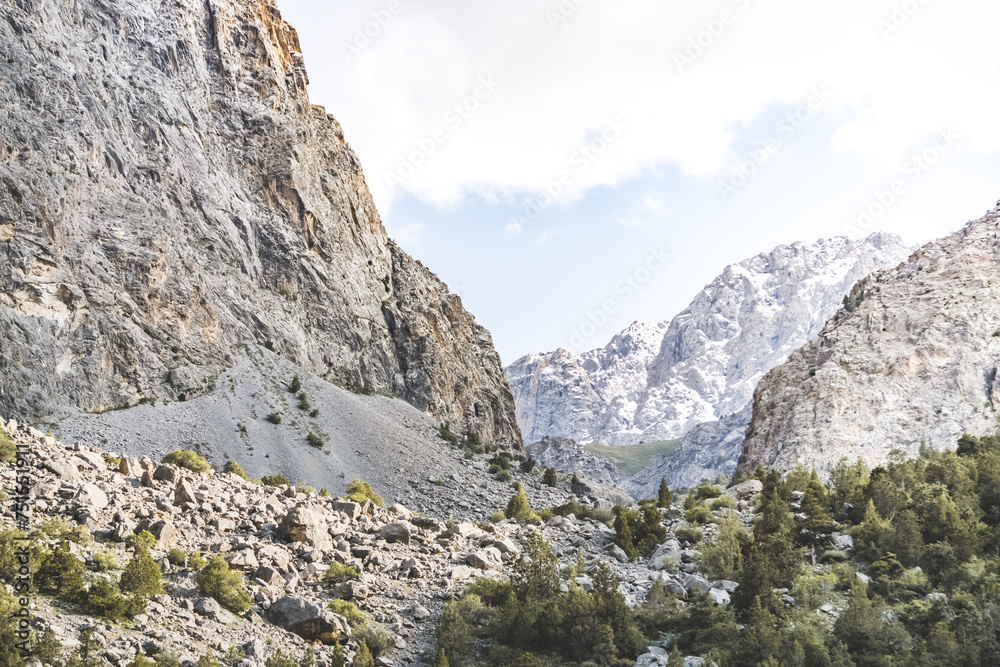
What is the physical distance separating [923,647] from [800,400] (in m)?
57.7

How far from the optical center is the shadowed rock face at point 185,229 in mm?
66125

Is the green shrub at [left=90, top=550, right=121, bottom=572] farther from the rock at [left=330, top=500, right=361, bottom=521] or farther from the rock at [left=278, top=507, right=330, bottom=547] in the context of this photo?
the rock at [left=330, top=500, right=361, bottom=521]

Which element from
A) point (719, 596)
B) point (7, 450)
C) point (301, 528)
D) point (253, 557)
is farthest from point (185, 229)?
point (719, 596)

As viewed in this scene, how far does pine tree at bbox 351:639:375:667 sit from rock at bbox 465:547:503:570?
9.89 meters

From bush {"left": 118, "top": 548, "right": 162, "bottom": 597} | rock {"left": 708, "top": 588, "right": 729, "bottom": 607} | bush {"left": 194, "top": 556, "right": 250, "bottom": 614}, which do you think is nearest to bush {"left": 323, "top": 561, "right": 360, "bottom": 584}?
bush {"left": 194, "top": 556, "right": 250, "bottom": 614}

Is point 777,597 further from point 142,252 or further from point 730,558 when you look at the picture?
point 142,252

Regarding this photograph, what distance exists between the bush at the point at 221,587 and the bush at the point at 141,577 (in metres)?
1.30

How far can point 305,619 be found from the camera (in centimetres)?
2359

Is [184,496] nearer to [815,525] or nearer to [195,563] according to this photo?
[195,563]

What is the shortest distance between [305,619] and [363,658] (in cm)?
240

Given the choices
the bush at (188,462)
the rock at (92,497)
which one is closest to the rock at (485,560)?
the bush at (188,462)

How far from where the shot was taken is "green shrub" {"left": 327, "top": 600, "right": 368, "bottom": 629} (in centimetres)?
2495

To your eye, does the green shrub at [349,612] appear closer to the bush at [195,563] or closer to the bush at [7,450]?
the bush at [195,563]

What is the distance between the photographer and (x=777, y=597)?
29703 millimetres
